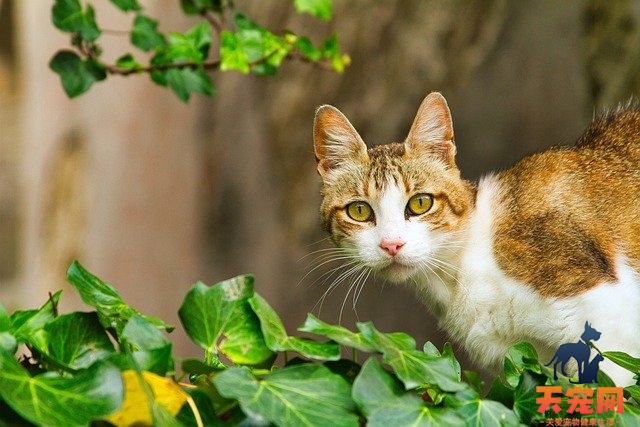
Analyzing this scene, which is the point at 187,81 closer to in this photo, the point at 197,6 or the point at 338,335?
the point at 197,6

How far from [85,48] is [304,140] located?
170 centimetres

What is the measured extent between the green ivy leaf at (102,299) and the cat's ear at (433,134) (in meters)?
0.94

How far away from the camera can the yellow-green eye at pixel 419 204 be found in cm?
195

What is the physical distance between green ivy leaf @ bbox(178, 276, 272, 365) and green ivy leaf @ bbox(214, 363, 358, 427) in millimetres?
96

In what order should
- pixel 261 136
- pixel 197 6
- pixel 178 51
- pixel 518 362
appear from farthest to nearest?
pixel 261 136 < pixel 197 6 < pixel 178 51 < pixel 518 362

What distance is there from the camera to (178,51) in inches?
81.3

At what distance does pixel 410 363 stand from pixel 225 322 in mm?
240

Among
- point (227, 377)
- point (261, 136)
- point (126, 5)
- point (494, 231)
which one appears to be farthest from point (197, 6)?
point (261, 136)

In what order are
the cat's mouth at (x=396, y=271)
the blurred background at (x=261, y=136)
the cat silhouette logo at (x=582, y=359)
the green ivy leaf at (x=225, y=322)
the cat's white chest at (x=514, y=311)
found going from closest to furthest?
the green ivy leaf at (x=225, y=322) < the cat silhouette logo at (x=582, y=359) < the cat's white chest at (x=514, y=311) < the cat's mouth at (x=396, y=271) < the blurred background at (x=261, y=136)

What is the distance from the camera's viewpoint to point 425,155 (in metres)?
2.01

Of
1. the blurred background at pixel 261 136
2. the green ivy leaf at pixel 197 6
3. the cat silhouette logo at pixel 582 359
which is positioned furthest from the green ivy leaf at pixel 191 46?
the blurred background at pixel 261 136

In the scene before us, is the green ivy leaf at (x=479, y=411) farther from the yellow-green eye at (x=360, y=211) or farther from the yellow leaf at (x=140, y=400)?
the yellow-green eye at (x=360, y=211)

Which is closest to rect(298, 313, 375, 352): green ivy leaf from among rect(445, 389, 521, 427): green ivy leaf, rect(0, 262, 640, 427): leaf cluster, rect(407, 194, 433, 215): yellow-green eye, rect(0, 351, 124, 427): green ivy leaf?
rect(0, 262, 640, 427): leaf cluster

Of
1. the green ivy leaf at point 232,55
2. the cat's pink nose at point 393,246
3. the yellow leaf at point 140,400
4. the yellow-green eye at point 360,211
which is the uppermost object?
the green ivy leaf at point 232,55
